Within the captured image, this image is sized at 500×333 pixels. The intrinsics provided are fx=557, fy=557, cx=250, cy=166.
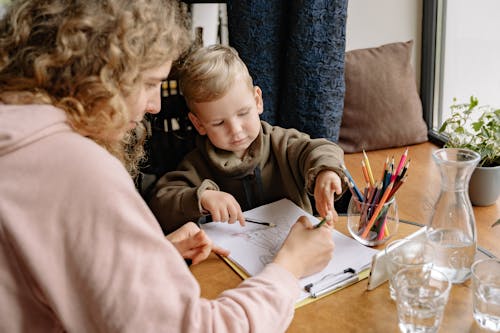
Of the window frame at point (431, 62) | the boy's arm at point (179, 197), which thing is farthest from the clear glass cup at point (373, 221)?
the window frame at point (431, 62)

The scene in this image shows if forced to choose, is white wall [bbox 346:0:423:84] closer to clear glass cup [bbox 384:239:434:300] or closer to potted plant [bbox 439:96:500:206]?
potted plant [bbox 439:96:500:206]

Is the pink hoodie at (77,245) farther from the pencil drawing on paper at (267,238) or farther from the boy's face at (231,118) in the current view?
the boy's face at (231,118)

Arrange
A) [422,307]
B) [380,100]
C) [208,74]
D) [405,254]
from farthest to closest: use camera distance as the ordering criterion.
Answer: [380,100] → [208,74] → [405,254] → [422,307]

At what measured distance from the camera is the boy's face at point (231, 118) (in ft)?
4.49

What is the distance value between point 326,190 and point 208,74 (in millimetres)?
397

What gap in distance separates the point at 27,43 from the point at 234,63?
2.11 ft

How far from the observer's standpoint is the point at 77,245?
701mm

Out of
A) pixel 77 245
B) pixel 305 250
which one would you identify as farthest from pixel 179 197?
pixel 77 245

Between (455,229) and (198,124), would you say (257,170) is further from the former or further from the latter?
(455,229)

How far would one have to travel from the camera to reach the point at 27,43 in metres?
0.82

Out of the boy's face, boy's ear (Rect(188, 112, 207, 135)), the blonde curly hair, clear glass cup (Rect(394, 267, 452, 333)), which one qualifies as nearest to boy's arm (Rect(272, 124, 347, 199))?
the boy's face

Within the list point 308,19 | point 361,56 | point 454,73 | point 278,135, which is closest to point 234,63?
point 278,135

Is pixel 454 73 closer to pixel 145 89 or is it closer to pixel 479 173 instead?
pixel 479 173

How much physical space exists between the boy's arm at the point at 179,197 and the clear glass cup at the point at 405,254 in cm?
47
